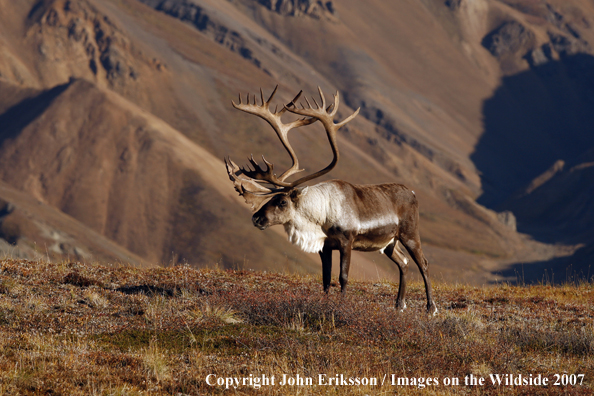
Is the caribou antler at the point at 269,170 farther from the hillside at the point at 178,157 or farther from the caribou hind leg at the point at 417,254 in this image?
the hillside at the point at 178,157

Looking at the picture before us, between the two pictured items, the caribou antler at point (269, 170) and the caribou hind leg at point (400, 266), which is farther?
the caribou antler at point (269, 170)

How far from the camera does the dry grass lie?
7516 millimetres

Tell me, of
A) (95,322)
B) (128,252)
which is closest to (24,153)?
(128,252)

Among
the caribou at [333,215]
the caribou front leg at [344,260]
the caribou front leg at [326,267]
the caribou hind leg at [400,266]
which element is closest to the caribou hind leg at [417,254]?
the caribou at [333,215]

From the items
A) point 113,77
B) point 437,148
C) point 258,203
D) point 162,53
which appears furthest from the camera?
point 437,148

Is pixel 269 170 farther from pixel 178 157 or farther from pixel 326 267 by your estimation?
pixel 178 157

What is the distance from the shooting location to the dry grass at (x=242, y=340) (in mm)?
7516

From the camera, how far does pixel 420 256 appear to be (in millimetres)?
13117

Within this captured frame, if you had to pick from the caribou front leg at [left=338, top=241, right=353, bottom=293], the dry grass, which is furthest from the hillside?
the dry grass

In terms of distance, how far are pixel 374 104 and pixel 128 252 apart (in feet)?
406

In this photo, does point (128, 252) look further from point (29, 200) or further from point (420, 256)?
point (420, 256)

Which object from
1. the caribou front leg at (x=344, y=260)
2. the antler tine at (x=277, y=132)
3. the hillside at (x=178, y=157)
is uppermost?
the antler tine at (x=277, y=132)

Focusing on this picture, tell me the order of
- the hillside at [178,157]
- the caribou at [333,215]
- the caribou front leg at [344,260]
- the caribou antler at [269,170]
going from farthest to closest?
1. the hillside at [178,157]
2. the caribou antler at [269,170]
3. the caribou at [333,215]
4. the caribou front leg at [344,260]

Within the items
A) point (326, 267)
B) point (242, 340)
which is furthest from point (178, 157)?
point (242, 340)
